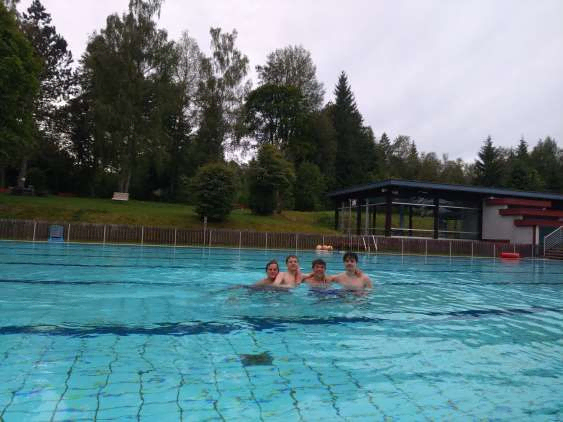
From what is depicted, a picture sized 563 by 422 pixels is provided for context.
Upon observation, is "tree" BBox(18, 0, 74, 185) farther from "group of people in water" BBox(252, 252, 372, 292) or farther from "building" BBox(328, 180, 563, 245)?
"group of people in water" BBox(252, 252, 372, 292)

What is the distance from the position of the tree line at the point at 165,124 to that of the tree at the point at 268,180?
102 millimetres

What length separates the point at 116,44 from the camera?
113 ft

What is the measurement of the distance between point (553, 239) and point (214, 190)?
22.3 metres

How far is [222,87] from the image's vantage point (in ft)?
129

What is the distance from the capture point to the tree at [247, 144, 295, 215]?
34.6 meters

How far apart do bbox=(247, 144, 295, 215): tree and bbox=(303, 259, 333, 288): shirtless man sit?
25306 mm

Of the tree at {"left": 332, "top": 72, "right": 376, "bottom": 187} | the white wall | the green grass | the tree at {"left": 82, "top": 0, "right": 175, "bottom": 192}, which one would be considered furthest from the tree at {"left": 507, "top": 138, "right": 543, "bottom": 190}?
the tree at {"left": 82, "top": 0, "right": 175, "bottom": 192}

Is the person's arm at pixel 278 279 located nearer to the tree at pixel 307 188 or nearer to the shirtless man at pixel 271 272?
the shirtless man at pixel 271 272

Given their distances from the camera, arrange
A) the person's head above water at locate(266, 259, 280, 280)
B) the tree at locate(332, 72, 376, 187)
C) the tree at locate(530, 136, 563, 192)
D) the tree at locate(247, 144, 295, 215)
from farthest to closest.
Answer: the tree at locate(530, 136, 563, 192) < the tree at locate(332, 72, 376, 187) < the tree at locate(247, 144, 295, 215) < the person's head above water at locate(266, 259, 280, 280)

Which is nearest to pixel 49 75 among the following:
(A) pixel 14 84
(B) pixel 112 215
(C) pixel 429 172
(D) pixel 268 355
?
(A) pixel 14 84

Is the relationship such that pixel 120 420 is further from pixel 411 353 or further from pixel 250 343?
pixel 411 353

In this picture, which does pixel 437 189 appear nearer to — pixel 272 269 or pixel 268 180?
pixel 268 180

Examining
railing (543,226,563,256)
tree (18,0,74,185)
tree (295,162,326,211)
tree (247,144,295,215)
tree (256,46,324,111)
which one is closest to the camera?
railing (543,226,563,256)

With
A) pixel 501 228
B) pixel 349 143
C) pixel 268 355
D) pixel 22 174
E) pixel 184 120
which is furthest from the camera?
pixel 349 143
